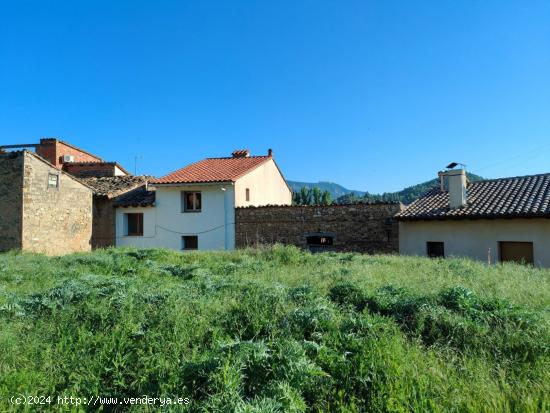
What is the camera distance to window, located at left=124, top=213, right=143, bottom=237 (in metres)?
20.3

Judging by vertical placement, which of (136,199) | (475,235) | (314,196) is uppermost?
(314,196)

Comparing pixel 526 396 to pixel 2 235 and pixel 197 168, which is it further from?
pixel 197 168

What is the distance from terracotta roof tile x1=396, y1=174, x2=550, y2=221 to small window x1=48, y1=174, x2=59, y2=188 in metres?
16.6

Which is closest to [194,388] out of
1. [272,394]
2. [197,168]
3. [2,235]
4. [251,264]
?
[272,394]

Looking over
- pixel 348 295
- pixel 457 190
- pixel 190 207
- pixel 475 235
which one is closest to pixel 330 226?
pixel 457 190

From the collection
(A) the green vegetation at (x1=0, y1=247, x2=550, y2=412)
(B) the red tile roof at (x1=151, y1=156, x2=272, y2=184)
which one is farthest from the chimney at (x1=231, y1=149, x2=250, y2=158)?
(A) the green vegetation at (x1=0, y1=247, x2=550, y2=412)

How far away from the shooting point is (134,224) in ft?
67.3

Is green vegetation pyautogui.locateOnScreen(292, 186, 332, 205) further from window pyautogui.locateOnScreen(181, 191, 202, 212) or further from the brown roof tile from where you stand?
window pyautogui.locateOnScreen(181, 191, 202, 212)

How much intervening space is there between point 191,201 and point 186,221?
1.21 metres

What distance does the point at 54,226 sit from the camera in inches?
683

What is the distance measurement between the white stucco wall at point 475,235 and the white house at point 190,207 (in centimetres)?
863

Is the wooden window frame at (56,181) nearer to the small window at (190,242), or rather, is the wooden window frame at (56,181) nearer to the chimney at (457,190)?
the small window at (190,242)

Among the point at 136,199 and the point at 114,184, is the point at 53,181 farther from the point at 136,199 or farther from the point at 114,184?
the point at 114,184

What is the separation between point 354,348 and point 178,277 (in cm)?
506
